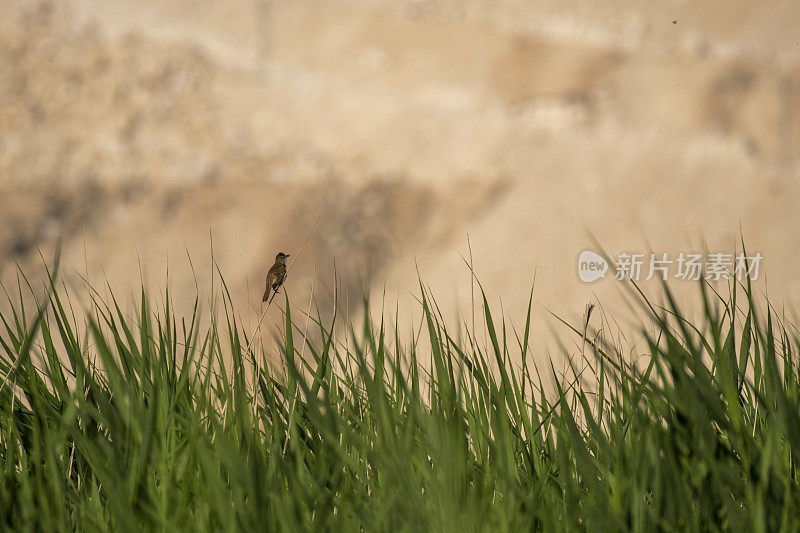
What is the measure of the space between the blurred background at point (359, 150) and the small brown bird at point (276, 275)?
0.20 feet

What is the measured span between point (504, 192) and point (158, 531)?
0.99 metres

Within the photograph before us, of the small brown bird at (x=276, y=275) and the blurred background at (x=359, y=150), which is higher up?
the blurred background at (x=359, y=150)

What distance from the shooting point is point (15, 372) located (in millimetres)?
814

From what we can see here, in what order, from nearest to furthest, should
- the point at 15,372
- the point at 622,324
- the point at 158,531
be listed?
1. the point at 158,531
2. the point at 15,372
3. the point at 622,324

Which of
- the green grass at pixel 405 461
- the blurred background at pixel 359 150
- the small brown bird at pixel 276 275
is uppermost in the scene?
the blurred background at pixel 359 150

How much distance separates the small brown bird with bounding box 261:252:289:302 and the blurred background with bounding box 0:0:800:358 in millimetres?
61

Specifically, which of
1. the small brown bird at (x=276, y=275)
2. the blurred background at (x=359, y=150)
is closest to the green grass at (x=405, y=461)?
the small brown bird at (x=276, y=275)

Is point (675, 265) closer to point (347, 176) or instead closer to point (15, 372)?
point (347, 176)

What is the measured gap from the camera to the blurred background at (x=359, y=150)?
4.59 ft

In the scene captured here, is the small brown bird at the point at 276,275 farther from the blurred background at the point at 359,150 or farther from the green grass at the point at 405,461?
the green grass at the point at 405,461

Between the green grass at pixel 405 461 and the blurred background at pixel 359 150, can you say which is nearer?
the green grass at pixel 405 461

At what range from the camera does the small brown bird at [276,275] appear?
1319 mm

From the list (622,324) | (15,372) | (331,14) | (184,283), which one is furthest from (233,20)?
(622,324)

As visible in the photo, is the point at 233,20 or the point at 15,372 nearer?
the point at 15,372
